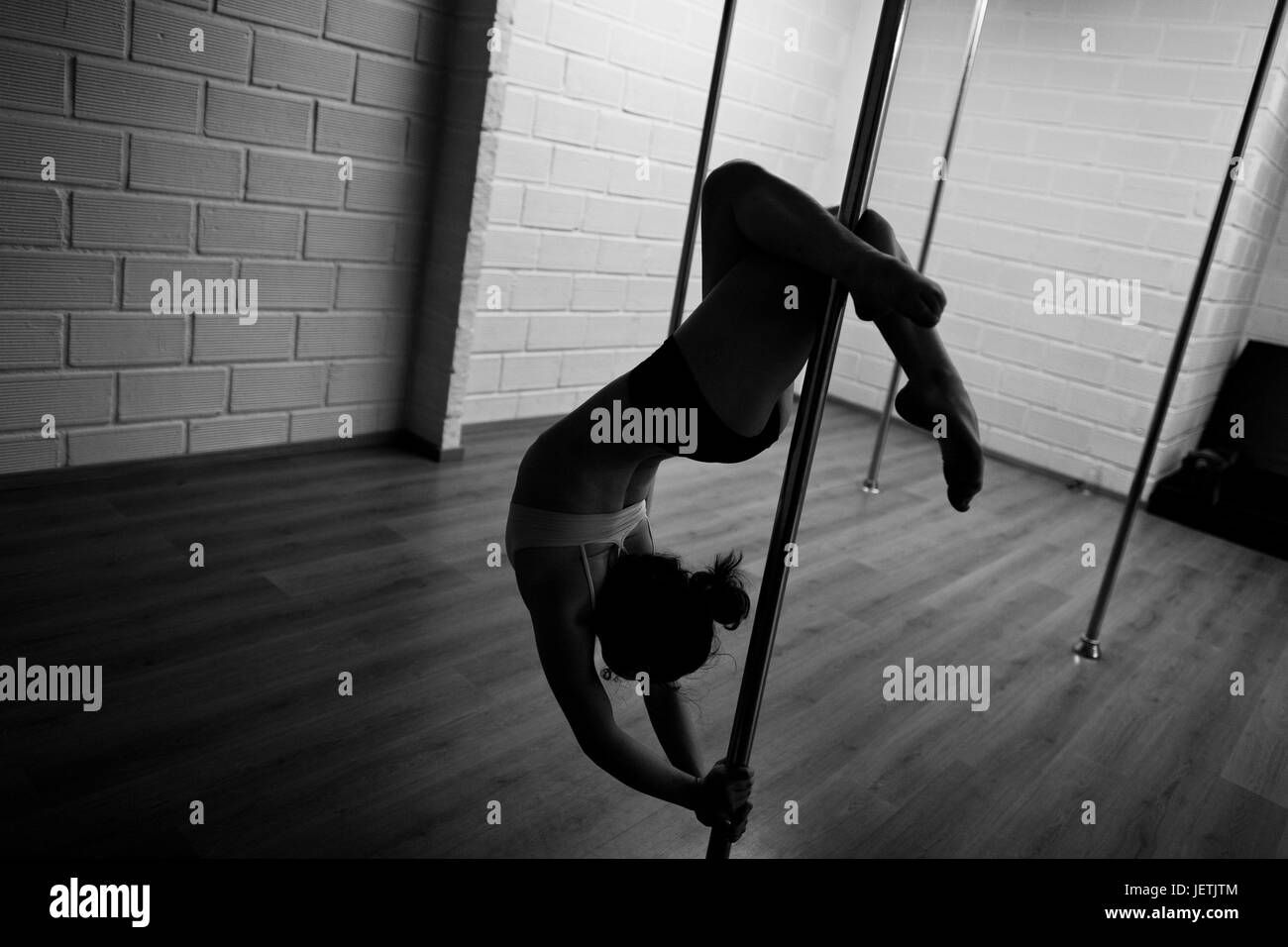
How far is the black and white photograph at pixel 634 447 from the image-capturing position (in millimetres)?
1328

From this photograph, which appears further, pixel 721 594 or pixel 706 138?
pixel 706 138

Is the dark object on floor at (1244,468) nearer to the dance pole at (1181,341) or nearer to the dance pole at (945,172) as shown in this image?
the dance pole at (945,172)

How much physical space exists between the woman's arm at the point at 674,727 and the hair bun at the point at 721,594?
260 mm

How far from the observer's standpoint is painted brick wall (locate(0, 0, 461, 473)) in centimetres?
255

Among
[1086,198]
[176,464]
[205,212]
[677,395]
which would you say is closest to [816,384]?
[677,395]

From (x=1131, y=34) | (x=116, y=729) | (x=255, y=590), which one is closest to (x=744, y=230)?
(x=116, y=729)

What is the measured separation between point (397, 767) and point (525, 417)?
2.47 metres

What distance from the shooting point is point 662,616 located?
50.1 inches

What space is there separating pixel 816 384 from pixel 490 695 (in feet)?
4.54

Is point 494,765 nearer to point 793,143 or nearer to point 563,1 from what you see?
point 563,1

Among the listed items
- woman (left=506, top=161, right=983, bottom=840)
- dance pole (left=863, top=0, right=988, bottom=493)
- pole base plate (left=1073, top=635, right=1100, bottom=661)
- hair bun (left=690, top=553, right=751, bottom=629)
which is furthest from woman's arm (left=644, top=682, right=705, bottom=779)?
pole base plate (left=1073, top=635, right=1100, bottom=661)

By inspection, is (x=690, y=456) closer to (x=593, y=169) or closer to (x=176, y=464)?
(x=176, y=464)

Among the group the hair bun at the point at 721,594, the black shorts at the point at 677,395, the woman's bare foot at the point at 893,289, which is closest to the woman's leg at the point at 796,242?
the woman's bare foot at the point at 893,289

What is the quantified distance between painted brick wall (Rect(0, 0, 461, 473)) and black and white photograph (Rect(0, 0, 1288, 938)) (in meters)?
0.01
